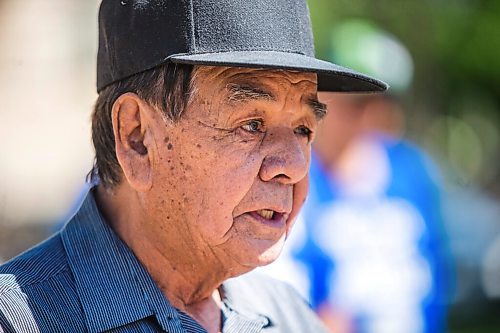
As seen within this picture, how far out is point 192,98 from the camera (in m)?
2.11

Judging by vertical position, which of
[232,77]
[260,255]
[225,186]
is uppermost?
[232,77]

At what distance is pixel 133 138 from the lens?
220 centimetres

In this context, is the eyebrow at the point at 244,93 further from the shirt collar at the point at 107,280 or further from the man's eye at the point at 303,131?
the shirt collar at the point at 107,280

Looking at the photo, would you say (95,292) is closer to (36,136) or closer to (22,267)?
(22,267)

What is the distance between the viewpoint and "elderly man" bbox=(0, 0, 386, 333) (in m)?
2.07

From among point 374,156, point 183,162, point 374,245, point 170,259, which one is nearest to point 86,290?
point 170,259

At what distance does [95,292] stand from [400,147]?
113 inches

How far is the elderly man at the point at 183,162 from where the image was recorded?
2.07m

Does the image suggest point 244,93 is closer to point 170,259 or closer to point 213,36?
point 213,36

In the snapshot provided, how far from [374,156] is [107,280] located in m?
2.62

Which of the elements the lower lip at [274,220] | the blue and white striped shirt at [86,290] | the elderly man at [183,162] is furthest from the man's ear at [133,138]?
the lower lip at [274,220]

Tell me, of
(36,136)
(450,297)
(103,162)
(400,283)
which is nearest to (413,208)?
(400,283)

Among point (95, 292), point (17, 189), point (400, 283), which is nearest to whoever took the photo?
point (95, 292)

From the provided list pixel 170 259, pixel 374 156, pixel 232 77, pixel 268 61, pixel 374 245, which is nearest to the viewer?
pixel 268 61
